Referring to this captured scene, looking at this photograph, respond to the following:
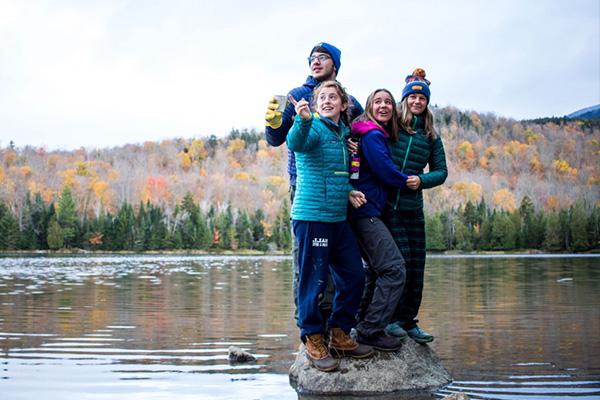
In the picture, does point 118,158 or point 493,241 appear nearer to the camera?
point 493,241

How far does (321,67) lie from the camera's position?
24.0 ft

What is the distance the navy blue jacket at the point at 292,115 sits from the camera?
727 cm

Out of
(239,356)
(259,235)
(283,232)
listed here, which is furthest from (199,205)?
(239,356)

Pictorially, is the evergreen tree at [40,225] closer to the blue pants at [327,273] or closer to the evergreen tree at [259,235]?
the evergreen tree at [259,235]

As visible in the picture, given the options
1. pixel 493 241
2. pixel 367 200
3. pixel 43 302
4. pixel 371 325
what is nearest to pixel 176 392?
pixel 371 325

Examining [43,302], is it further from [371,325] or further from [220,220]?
[220,220]

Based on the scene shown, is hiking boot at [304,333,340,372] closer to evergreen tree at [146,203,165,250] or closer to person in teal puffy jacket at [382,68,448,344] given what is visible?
person in teal puffy jacket at [382,68,448,344]

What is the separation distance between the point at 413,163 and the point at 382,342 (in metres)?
1.72

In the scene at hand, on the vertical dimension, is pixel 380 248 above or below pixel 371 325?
above

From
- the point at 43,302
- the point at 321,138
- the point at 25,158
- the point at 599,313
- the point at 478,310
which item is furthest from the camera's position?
the point at 25,158

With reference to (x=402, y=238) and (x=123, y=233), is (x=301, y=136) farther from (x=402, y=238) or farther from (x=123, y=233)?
(x=123, y=233)

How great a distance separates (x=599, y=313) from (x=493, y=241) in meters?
104

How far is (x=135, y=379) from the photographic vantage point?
742 cm

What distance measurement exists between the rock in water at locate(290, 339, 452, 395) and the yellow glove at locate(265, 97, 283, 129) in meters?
2.20
